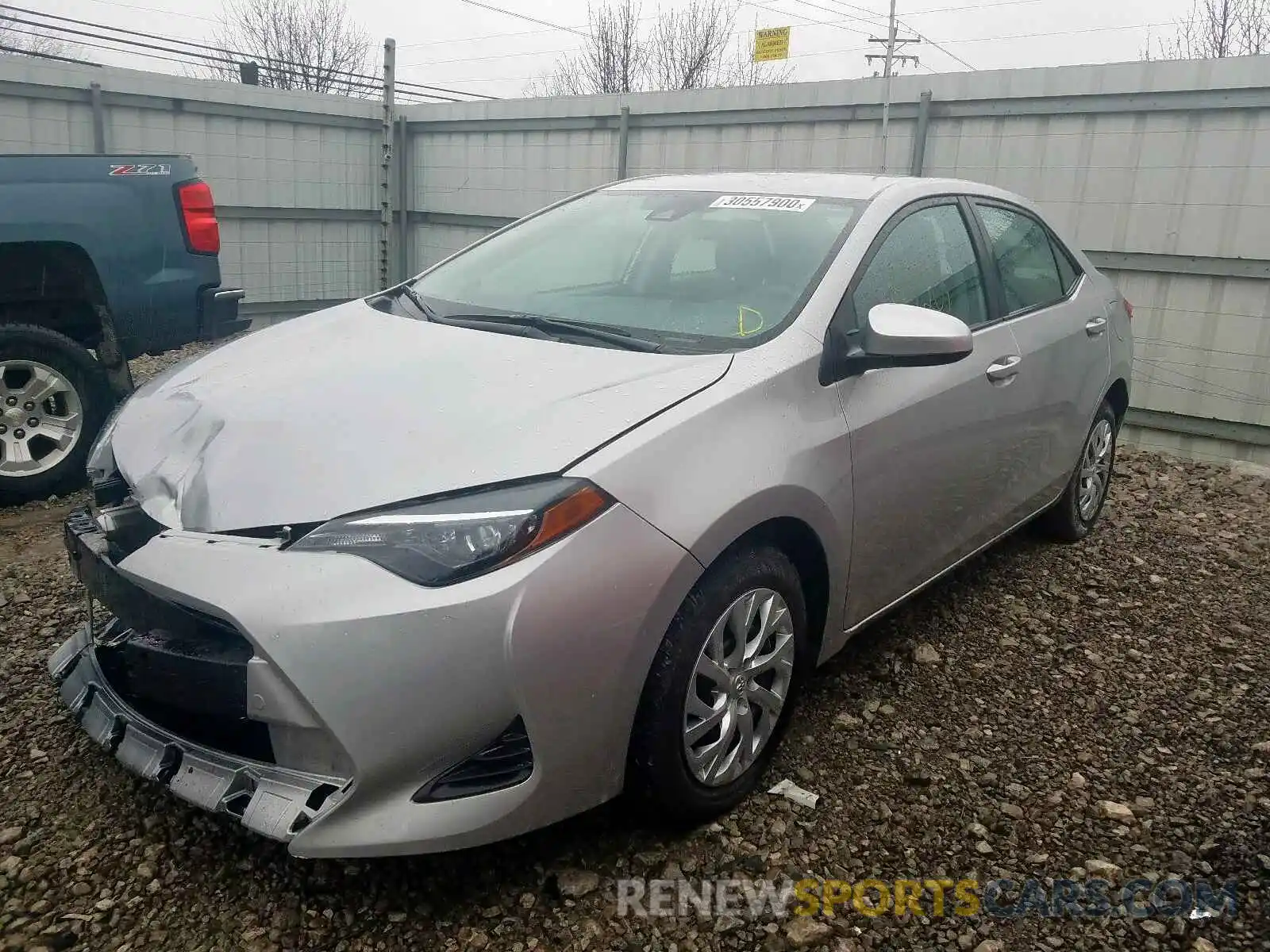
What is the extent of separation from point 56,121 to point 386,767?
868cm

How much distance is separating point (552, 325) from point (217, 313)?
275 centimetres

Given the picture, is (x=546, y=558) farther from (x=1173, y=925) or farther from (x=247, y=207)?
(x=247, y=207)

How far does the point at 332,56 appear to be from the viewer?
26141mm

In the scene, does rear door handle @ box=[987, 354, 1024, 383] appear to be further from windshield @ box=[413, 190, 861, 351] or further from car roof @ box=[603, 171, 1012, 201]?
windshield @ box=[413, 190, 861, 351]

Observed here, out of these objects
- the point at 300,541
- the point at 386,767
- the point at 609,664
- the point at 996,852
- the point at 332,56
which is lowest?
the point at 996,852

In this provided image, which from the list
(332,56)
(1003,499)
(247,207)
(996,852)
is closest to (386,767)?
(996,852)

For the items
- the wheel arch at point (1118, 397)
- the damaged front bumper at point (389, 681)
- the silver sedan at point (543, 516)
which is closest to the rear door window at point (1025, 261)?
the silver sedan at point (543, 516)

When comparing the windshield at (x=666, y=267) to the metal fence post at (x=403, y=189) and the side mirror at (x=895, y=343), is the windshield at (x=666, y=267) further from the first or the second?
the metal fence post at (x=403, y=189)

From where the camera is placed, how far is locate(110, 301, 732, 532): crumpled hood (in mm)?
2100

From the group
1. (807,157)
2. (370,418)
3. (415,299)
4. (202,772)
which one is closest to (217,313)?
(415,299)

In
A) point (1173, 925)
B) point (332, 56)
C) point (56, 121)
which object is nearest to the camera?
point (1173, 925)

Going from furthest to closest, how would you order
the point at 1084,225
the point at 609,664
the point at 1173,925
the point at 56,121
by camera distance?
the point at 56,121, the point at 1084,225, the point at 1173,925, the point at 609,664

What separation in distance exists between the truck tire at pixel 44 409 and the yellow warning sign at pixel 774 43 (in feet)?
21.2

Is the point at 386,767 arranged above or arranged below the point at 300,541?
below
